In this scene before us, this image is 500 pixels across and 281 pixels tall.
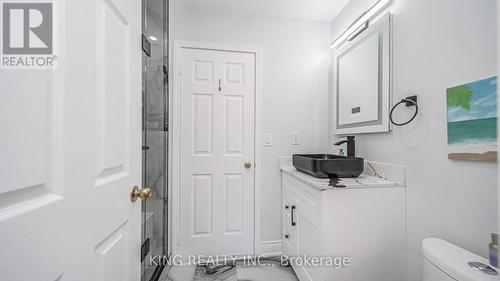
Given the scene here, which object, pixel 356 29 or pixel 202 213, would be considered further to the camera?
pixel 202 213

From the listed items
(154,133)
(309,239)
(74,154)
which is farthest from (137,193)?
(309,239)

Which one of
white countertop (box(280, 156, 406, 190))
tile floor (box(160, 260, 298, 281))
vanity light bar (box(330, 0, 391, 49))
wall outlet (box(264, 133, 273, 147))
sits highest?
vanity light bar (box(330, 0, 391, 49))

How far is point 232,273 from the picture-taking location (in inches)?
63.2

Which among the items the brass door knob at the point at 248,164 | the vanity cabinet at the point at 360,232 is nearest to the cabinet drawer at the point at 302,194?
the vanity cabinet at the point at 360,232

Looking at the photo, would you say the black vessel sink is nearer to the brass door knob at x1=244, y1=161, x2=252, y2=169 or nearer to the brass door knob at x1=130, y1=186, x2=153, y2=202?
the brass door knob at x1=244, y1=161, x2=252, y2=169

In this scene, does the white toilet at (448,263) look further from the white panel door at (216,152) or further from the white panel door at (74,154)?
the white panel door at (216,152)

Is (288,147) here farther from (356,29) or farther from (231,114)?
(356,29)

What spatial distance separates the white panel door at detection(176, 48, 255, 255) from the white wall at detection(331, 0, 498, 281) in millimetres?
1163

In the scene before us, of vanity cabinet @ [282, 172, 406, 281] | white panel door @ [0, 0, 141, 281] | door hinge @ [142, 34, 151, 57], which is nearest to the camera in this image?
white panel door @ [0, 0, 141, 281]

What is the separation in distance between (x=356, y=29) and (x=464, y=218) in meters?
1.41

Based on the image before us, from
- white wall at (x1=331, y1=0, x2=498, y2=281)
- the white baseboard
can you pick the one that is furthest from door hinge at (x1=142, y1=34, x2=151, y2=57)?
the white baseboard

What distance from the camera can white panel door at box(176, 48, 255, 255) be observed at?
176 cm

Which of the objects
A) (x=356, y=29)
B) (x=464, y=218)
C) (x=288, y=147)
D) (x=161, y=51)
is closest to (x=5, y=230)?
(x=464, y=218)

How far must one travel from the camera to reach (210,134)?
1800mm
